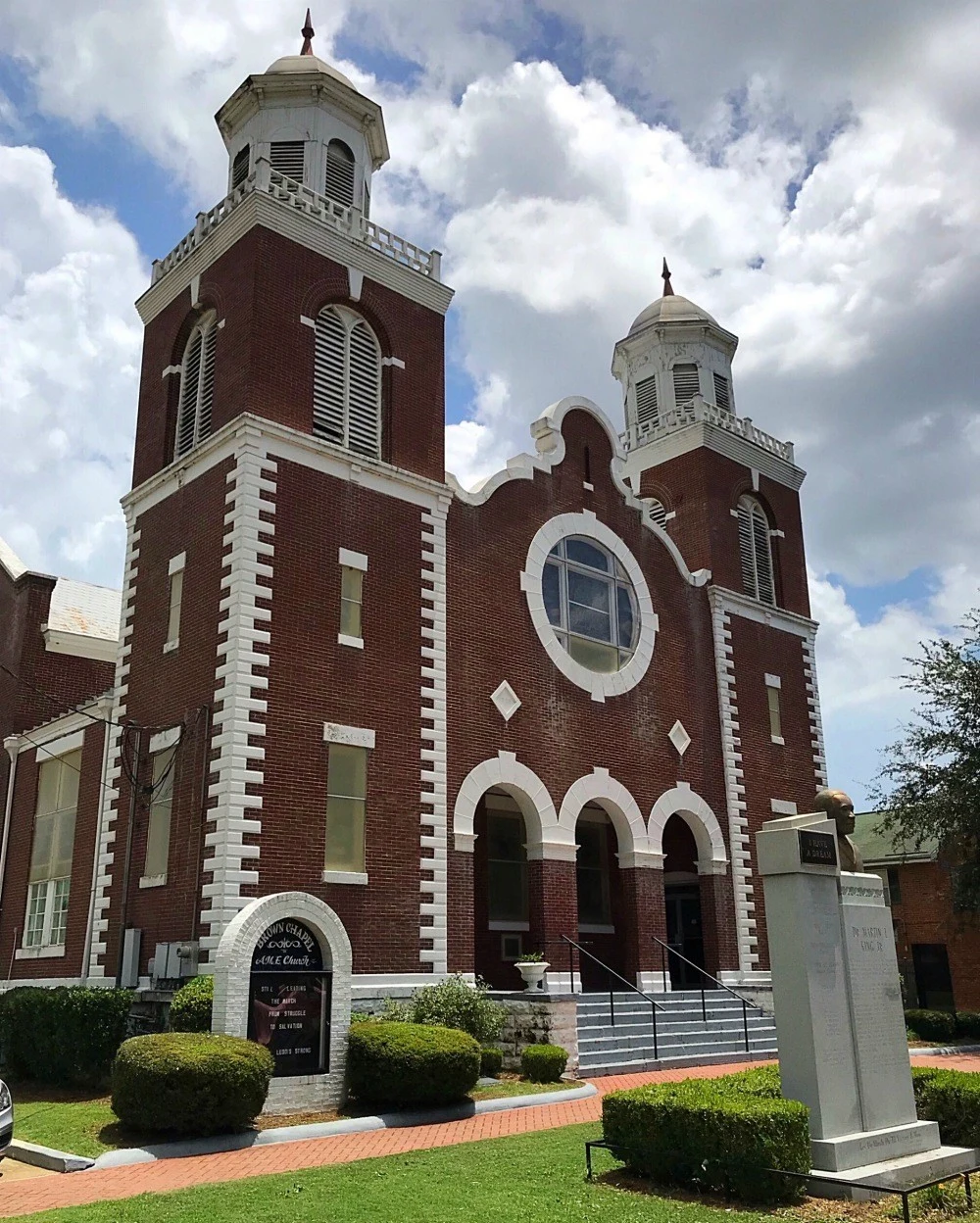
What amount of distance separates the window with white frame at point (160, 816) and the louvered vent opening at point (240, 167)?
1343cm

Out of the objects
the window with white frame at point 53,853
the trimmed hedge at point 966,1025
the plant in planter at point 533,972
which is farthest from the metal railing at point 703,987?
the window with white frame at point 53,853

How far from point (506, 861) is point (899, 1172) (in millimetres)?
16082

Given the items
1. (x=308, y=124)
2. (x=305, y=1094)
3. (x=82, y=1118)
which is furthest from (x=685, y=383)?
(x=82, y=1118)

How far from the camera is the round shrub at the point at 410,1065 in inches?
619

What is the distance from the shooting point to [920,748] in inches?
1296

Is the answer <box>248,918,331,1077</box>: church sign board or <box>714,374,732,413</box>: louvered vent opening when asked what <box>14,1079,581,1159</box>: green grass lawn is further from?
<box>714,374,732,413</box>: louvered vent opening

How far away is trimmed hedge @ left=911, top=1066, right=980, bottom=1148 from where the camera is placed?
40.1 feet

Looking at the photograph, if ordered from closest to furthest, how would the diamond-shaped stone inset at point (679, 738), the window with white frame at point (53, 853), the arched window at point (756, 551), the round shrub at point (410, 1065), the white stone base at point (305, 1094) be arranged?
the white stone base at point (305, 1094), the round shrub at point (410, 1065), the window with white frame at point (53, 853), the diamond-shaped stone inset at point (679, 738), the arched window at point (756, 551)

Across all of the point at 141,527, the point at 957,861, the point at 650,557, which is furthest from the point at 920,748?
the point at 141,527

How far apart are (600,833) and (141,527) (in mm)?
13352

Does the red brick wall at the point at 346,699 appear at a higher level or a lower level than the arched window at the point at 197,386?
lower

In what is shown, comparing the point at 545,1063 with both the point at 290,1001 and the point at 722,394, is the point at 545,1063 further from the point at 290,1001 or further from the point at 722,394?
the point at 722,394

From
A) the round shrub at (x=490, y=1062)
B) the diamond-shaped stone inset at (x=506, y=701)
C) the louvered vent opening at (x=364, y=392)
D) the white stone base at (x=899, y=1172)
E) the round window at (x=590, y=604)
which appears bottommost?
the white stone base at (x=899, y=1172)

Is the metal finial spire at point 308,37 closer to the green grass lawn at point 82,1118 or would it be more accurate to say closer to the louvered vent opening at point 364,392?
the louvered vent opening at point 364,392
